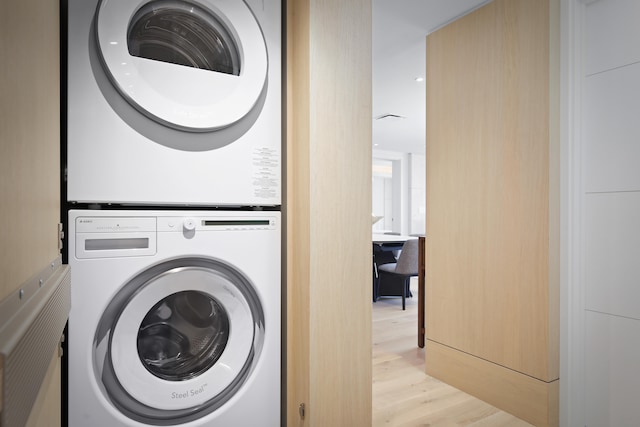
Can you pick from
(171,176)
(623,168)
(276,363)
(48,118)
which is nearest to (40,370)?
(48,118)

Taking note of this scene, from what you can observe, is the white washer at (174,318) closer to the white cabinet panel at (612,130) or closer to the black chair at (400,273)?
the white cabinet panel at (612,130)

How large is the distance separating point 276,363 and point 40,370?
3.40 ft

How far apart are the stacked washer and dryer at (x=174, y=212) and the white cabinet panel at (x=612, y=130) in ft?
4.88

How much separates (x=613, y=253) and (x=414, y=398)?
Result: 128 cm

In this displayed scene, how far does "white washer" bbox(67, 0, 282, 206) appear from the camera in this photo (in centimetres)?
111

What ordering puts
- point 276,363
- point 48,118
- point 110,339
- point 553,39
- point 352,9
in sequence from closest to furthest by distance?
1. point 48,118
2. point 110,339
3. point 276,363
4. point 352,9
5. point 553,39

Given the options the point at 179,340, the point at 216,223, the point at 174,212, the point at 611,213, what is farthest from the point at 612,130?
the point at 179,340

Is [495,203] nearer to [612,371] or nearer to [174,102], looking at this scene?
[612,371]

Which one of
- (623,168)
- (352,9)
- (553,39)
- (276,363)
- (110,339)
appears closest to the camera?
(110,339)

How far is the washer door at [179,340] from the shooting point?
1.13 meters

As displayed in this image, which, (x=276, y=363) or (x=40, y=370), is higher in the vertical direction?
(x=40, y=370)

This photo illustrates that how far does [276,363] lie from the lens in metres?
1.39

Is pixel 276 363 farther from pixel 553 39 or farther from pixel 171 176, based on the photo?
pixel 553 39

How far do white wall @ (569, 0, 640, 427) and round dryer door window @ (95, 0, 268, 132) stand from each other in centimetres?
157
